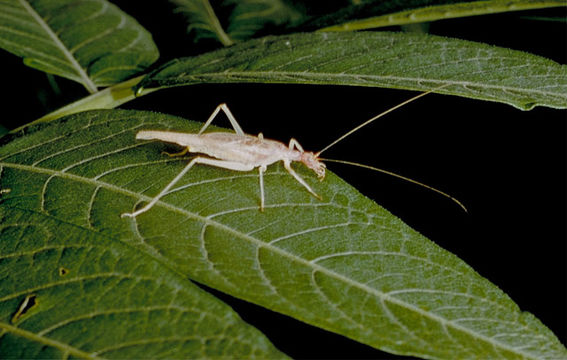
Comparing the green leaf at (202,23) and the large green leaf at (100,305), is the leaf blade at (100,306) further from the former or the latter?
the green leaf at (202,23)

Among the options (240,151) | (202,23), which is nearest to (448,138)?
(240,151)

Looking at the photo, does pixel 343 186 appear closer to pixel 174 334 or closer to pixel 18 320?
pixel 174 334

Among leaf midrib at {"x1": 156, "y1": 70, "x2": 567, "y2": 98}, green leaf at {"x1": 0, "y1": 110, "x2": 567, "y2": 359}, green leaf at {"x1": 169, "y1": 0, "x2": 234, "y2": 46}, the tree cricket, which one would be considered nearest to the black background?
green leaf at {"x1": 169, "y1": 0, "x2": 234, "y2": 46}

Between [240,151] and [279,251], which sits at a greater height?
[240,151]

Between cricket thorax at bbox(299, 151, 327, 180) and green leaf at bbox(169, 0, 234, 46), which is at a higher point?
green leaf at bbox(169, 0, 234, 46)

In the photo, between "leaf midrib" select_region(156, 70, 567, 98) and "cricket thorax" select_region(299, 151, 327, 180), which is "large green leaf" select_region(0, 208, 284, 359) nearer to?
"leaf midrib" select_region(156, 70, 567, 98)

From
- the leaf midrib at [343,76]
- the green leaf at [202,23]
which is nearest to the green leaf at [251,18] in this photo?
the green leaf at [202,23]

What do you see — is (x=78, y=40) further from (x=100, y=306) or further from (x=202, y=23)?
(x=100, y=306)

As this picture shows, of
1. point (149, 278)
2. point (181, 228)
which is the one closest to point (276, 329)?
point (181, 228)
